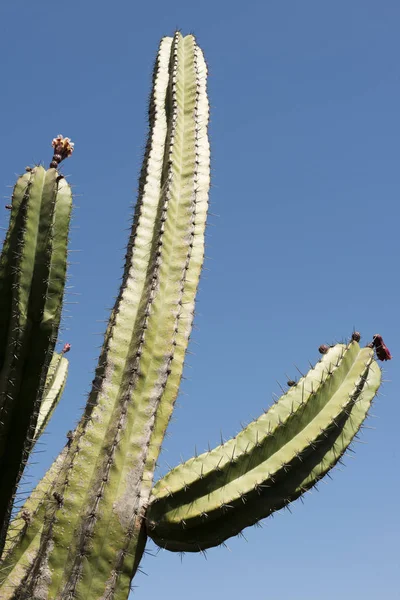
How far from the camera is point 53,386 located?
5.14 meters

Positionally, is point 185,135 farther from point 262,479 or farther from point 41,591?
point 41,591

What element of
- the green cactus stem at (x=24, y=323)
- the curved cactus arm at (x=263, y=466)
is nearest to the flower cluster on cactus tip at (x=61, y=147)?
the green cactus stem at (x=24, y=323)

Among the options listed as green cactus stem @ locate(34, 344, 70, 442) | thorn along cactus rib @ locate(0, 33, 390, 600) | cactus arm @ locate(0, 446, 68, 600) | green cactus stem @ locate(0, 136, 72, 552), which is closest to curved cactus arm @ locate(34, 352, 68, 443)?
green cactus stem @ locate(34, 344, 70, 442)

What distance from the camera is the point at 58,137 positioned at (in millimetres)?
3479

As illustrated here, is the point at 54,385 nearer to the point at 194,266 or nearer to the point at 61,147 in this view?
the point at 194,266

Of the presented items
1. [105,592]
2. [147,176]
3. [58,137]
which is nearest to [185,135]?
[147,176]

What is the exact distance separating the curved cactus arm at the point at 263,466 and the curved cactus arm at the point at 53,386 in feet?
4.19

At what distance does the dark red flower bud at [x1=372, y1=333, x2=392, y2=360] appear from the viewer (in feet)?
15.0

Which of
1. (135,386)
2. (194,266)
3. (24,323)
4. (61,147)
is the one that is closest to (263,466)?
(135,386)

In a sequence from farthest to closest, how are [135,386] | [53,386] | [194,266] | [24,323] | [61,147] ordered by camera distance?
1. [53,386]
2. [194,266]
3. [135,386]
4. [61,147]
5. [24,323]

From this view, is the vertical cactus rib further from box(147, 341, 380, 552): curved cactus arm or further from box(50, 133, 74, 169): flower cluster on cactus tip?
box(50, 133, 74, 169): flower cluster on cactus tip

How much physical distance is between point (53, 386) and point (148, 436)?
165 centimetres

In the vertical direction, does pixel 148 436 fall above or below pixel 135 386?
below

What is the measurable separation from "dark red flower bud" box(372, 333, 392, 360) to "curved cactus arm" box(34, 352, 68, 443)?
78.5 inches
